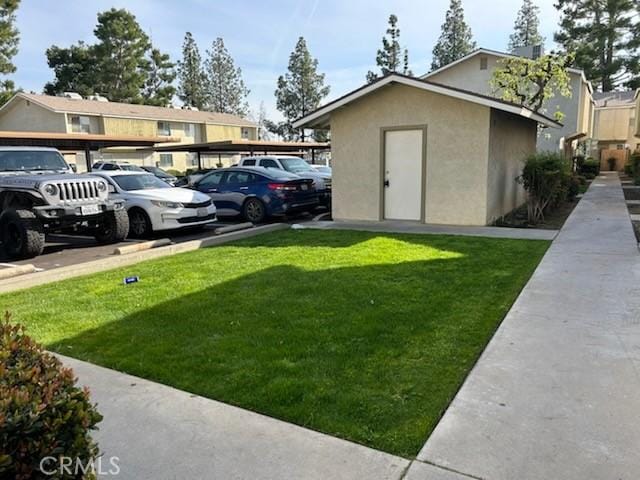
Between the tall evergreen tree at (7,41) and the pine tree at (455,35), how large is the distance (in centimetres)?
3780

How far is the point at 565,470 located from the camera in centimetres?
253

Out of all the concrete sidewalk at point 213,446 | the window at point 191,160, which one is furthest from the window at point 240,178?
the window at point 191,160

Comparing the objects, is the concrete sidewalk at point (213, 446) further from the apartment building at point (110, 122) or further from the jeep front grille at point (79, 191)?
the apartment building at point (110, 122)

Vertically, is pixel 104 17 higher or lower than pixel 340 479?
higher

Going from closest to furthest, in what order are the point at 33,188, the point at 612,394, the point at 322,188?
the point at 612,394 < the point at 33,188 < the point at 322,188

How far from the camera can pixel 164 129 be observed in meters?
40.5

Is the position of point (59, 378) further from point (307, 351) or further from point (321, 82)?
point (321, 82)

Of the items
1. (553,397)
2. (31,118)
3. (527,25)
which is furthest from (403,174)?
(527,25)

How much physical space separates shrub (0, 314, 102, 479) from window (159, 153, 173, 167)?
3976 centimetres

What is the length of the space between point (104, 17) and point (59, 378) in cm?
5329

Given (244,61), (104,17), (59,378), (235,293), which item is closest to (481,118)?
(235,293)

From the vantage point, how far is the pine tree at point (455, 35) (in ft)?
162

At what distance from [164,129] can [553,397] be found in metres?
41.3

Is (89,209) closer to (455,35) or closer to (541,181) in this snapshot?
(541,181)
